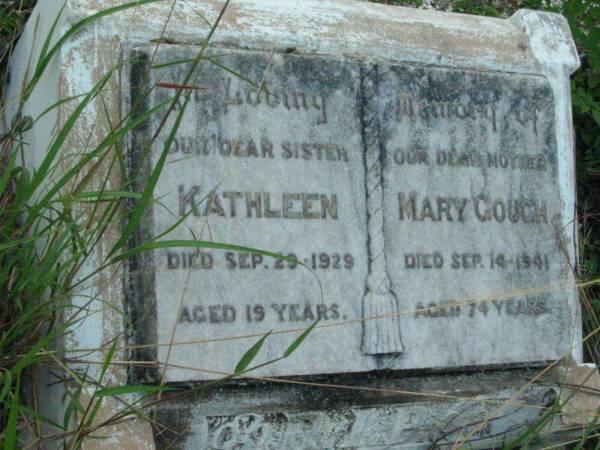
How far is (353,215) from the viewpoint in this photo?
2707 mm

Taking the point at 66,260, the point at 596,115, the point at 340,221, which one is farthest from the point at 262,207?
the point at 596,115

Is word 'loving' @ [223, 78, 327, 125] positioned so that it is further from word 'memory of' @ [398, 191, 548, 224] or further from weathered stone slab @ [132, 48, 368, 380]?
word 'memory of' @ [398, 191, 548, 224]

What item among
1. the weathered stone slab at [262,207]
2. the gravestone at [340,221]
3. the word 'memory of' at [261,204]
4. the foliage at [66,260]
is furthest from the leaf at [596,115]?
the foliage at [66,260]

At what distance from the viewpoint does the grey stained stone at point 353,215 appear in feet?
8.24

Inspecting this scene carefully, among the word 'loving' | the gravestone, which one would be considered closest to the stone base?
the gravestone

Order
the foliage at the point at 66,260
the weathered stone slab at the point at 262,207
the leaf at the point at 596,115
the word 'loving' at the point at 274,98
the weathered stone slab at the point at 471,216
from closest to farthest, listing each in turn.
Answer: the foliage at the point at 66,260 → the weathered stone slab at the point at 262,207 → the word 'loving' at the point at 274,98 → the weathered stone slab at the point at 471,216 → the leaf at the point at 596,115

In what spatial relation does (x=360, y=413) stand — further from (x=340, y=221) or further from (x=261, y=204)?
(x=261, y=204)

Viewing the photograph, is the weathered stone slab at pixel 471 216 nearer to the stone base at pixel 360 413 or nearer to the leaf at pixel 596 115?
the stone base at pixel 360 413

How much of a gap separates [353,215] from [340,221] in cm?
4

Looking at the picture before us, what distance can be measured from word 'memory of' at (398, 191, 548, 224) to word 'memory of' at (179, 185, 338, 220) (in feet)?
0.77

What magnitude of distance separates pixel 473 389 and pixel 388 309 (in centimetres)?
38

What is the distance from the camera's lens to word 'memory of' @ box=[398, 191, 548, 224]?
2.79m

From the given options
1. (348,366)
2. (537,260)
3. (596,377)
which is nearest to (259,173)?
(348,366)

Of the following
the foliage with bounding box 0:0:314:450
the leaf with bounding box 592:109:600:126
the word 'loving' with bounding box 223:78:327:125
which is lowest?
the foliage with bounding box 0:0:314:450
